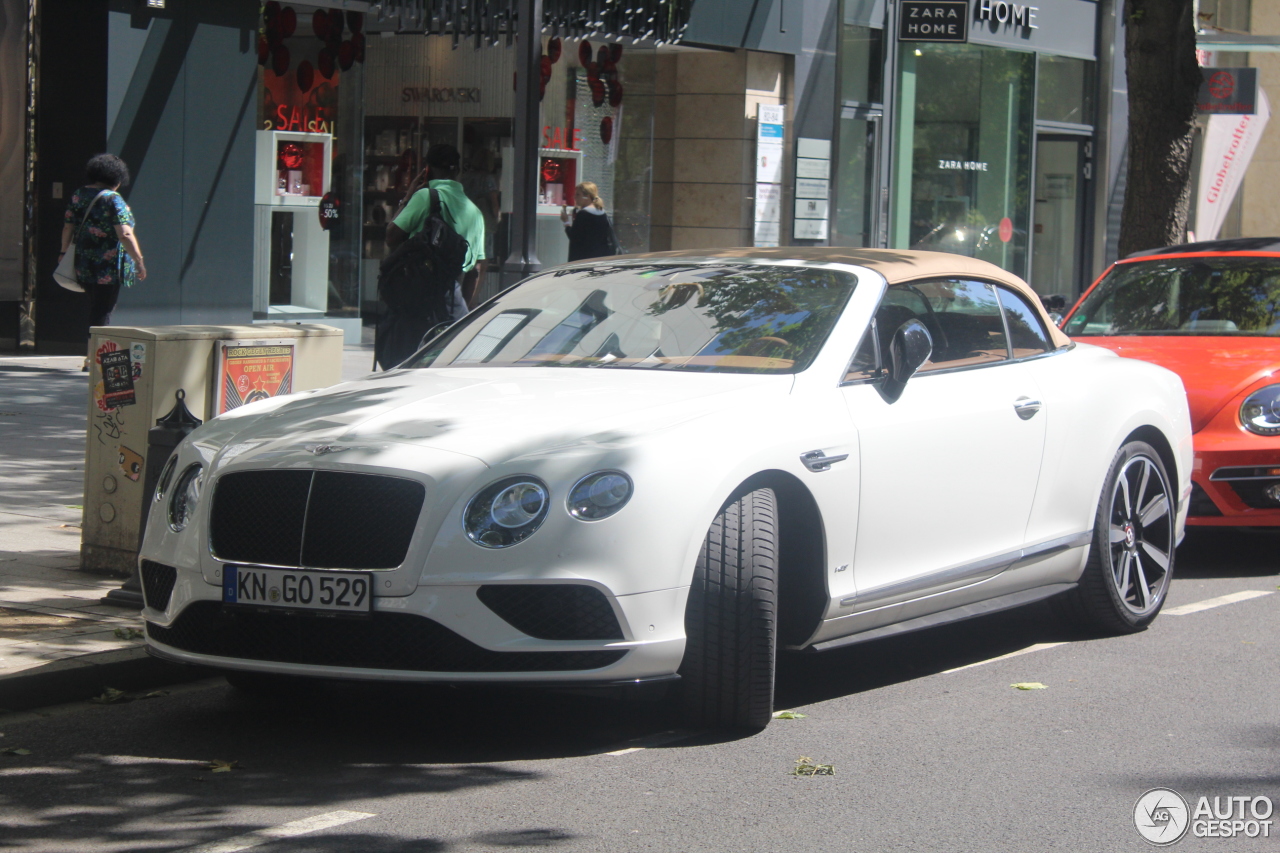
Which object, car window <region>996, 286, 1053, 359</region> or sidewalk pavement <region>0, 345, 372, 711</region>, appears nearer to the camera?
sidewalk pavement <region>0, 345, 372, 711</region>

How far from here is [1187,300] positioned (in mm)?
9805

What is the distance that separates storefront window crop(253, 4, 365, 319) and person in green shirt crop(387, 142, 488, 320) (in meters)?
6.24

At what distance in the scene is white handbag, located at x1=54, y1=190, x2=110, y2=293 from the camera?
1359 centimetres

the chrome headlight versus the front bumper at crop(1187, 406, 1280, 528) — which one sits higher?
the chrome headlight

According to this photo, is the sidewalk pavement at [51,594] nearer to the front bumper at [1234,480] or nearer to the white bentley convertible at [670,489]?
the white bentley convertible at [670,489]

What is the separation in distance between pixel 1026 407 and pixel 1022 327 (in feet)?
1.94

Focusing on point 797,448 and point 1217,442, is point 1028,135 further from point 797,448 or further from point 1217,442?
point 797,448

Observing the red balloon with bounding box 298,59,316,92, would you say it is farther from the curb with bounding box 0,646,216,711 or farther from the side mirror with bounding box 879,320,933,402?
the side mirror with bounding box 879,320,933,402

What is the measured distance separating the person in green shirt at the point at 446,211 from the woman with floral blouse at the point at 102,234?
12.7 ft

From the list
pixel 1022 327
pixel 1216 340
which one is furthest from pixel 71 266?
pixel 1022 327

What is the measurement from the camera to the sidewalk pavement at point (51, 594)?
221 inches

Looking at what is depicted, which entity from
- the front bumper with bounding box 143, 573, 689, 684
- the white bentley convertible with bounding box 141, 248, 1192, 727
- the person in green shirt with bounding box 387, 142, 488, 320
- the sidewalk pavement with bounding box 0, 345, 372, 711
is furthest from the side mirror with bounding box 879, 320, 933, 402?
the person in green shirt with bounding box 387, 142, 488, 320

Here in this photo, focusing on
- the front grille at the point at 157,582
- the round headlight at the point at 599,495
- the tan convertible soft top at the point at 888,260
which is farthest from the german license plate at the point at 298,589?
the tan convertible soft top at the point at 888,260

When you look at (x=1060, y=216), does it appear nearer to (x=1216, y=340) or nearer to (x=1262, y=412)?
(x=1216, y=340)
